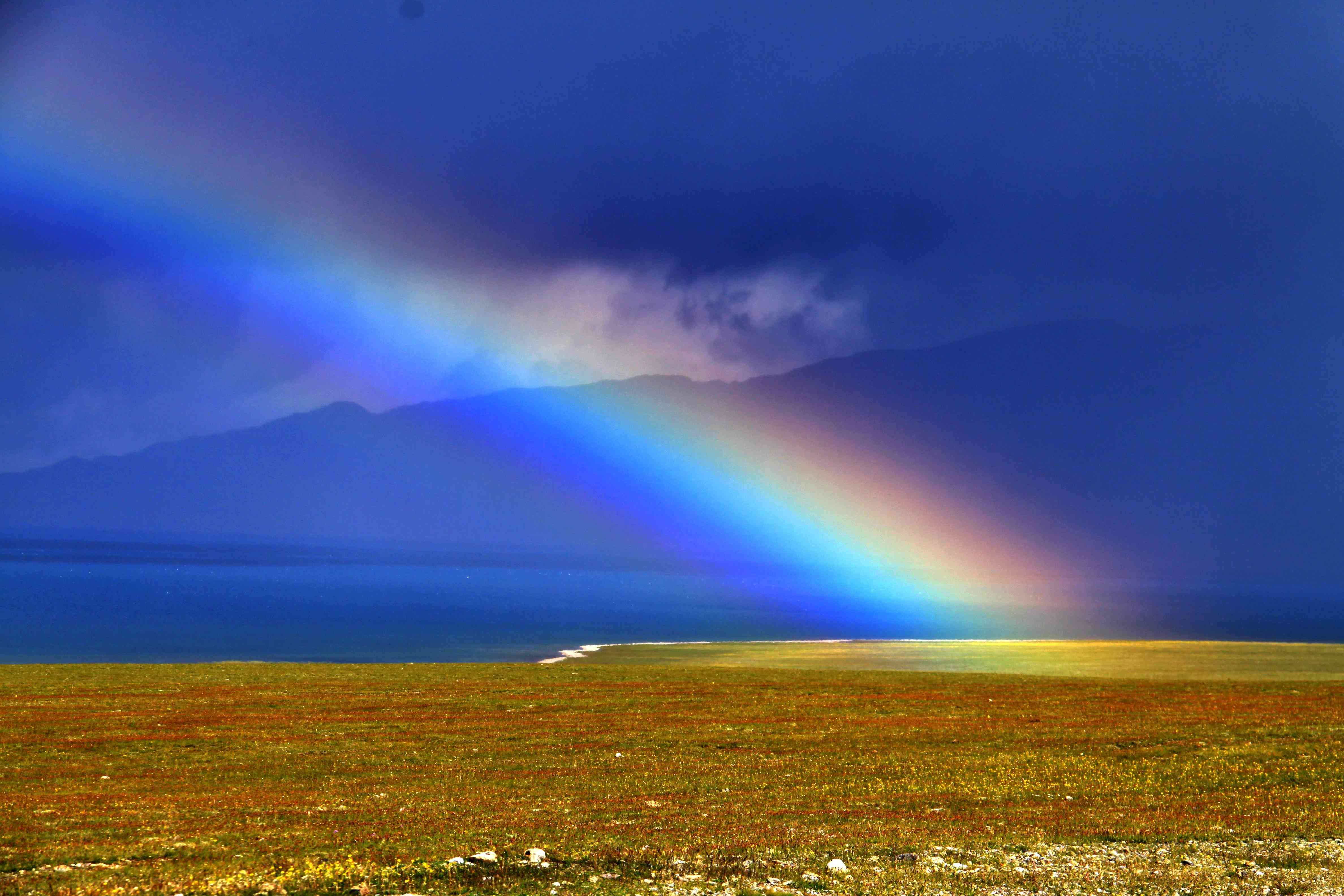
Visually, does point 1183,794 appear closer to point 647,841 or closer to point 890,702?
point 647,841

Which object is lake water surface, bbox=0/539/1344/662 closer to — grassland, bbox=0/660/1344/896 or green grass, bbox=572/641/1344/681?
green grass, bbox=572/641/1344/681

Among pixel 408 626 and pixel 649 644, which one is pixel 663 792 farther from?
pixel 408 626

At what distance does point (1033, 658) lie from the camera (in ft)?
297

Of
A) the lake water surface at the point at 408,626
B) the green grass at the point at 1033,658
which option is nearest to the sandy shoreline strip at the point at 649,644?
the green grass at the point at 1033,658

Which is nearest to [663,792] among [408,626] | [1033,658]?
[1033,658]

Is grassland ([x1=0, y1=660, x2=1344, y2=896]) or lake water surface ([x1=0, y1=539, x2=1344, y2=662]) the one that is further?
lake water surface ([x1=0, y1=539, x2=1344, y2=662])

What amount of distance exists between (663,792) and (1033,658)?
71677 mm

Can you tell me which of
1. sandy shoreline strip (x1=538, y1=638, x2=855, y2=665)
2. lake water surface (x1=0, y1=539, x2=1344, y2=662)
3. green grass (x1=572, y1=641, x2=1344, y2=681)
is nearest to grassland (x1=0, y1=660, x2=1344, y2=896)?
green grass (x1=572, y1=641, x2=1344, y2=681)

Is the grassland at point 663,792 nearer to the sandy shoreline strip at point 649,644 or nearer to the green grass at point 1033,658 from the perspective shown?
the green grass at point 1033,658

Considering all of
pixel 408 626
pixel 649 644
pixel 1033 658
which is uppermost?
pixel 408 626

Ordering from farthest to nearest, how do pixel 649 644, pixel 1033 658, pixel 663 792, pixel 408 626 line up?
pixel 408 626
pixel 649 644
pixel 1033 658
pixel 663 792

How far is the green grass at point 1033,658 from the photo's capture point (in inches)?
2955

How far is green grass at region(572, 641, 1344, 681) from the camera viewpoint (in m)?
75.1

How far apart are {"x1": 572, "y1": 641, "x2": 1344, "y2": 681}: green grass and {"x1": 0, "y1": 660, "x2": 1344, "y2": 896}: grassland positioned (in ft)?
79.2
